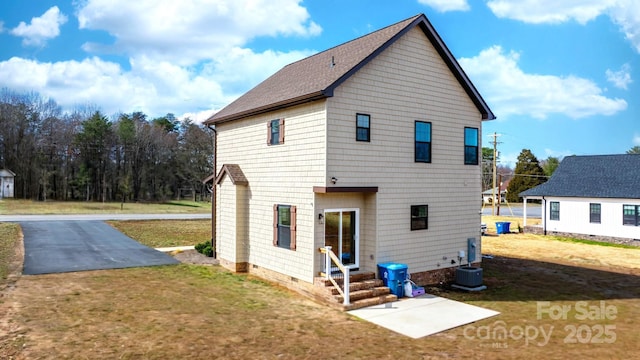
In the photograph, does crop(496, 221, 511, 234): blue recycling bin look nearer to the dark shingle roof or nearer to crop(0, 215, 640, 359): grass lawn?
crop(0, 215, 640, 359): grass lawn

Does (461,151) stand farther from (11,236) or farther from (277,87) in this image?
(11,236)

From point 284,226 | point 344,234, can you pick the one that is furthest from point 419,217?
point 284,226

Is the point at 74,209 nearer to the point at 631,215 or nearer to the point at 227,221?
the point at 227,221

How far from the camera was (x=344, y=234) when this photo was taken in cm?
1337

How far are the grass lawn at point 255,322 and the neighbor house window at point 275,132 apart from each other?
4658 millimetres

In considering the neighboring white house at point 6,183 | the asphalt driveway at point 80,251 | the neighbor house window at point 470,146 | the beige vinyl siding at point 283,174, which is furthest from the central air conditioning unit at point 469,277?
the neighboring white house at point 6,183

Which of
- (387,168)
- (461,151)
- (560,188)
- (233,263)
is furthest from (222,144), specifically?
(560,188)

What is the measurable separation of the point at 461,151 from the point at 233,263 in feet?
30.0

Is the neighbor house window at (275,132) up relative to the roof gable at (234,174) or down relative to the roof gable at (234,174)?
up

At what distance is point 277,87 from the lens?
16.3 m

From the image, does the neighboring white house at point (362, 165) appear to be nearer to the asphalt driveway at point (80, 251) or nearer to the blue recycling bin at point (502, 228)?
the asphalt driveway at point (80, 251)

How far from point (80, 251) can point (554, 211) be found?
28.5m

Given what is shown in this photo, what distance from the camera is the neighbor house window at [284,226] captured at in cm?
1334

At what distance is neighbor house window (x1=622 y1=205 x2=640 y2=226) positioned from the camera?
1006 inches
